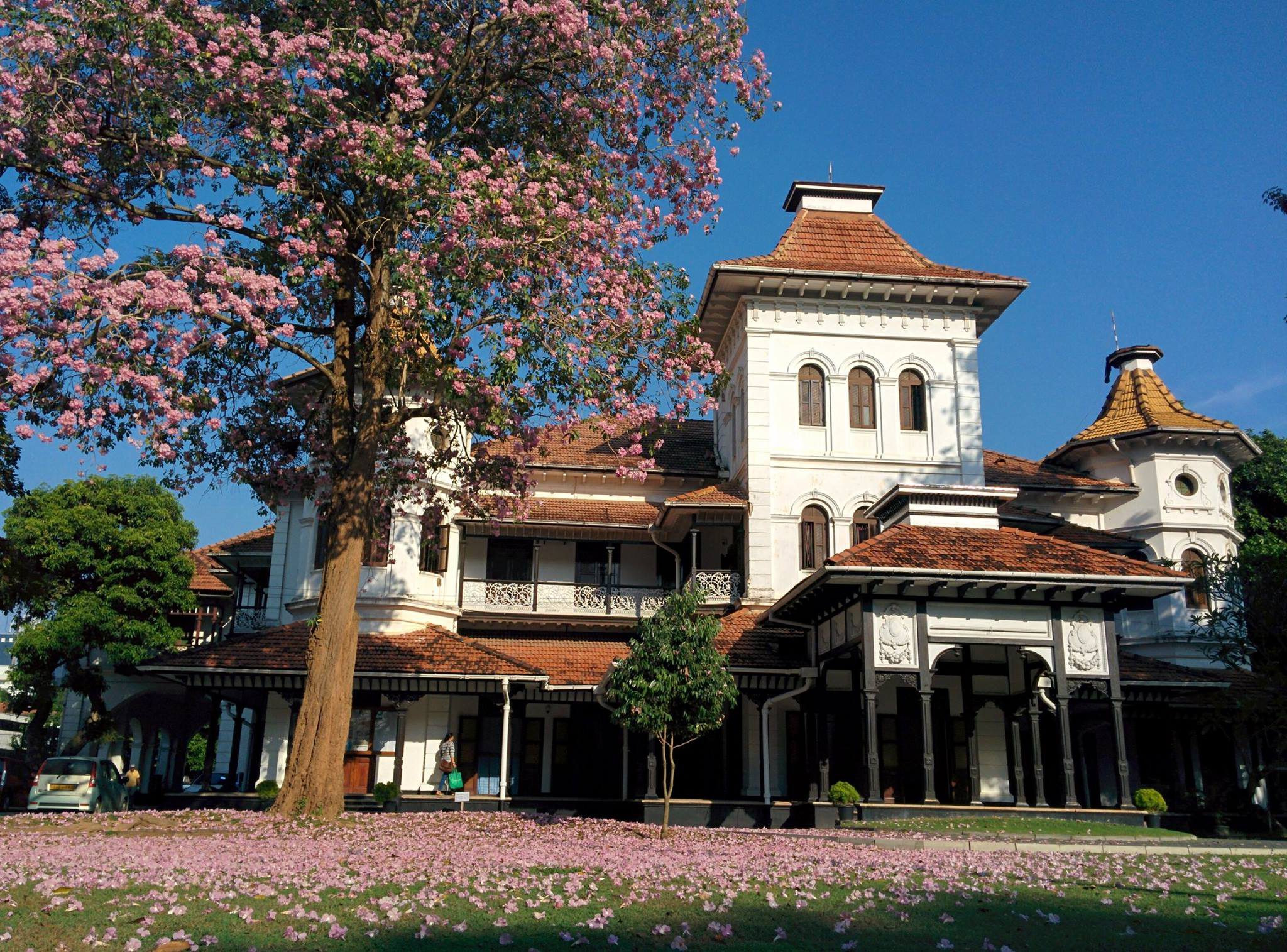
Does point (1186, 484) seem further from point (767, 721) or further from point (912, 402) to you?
point (767, 721)

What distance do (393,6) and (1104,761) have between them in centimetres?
2281

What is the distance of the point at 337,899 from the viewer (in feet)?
24.8

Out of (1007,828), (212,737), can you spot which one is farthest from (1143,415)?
(212,737)

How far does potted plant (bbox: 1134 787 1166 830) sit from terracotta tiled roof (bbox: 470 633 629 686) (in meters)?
10.8

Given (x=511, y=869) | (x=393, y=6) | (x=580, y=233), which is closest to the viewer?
(x=511, y=869)

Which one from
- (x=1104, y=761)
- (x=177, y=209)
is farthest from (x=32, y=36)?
(x=1104, y=761)

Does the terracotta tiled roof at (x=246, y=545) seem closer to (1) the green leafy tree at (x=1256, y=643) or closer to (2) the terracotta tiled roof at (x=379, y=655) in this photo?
(2) the terracotta tiled roof at (x=379, y=655)

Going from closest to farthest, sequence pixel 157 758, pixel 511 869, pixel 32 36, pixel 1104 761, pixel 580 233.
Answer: pixel 511 869, pixel 32 36, pixel 580 233, pixel 1104 761, pixel 157 758

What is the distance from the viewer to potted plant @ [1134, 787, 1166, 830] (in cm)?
1855

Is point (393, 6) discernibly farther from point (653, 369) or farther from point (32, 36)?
point (653, 369)

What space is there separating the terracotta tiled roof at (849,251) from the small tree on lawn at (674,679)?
11.0 meters

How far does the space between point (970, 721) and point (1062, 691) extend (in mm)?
3864

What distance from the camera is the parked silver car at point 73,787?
22234mm

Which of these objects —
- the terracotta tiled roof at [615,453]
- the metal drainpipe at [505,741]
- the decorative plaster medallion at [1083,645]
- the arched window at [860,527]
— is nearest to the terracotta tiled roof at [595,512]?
the terracotta tiled roof at [615,453]
